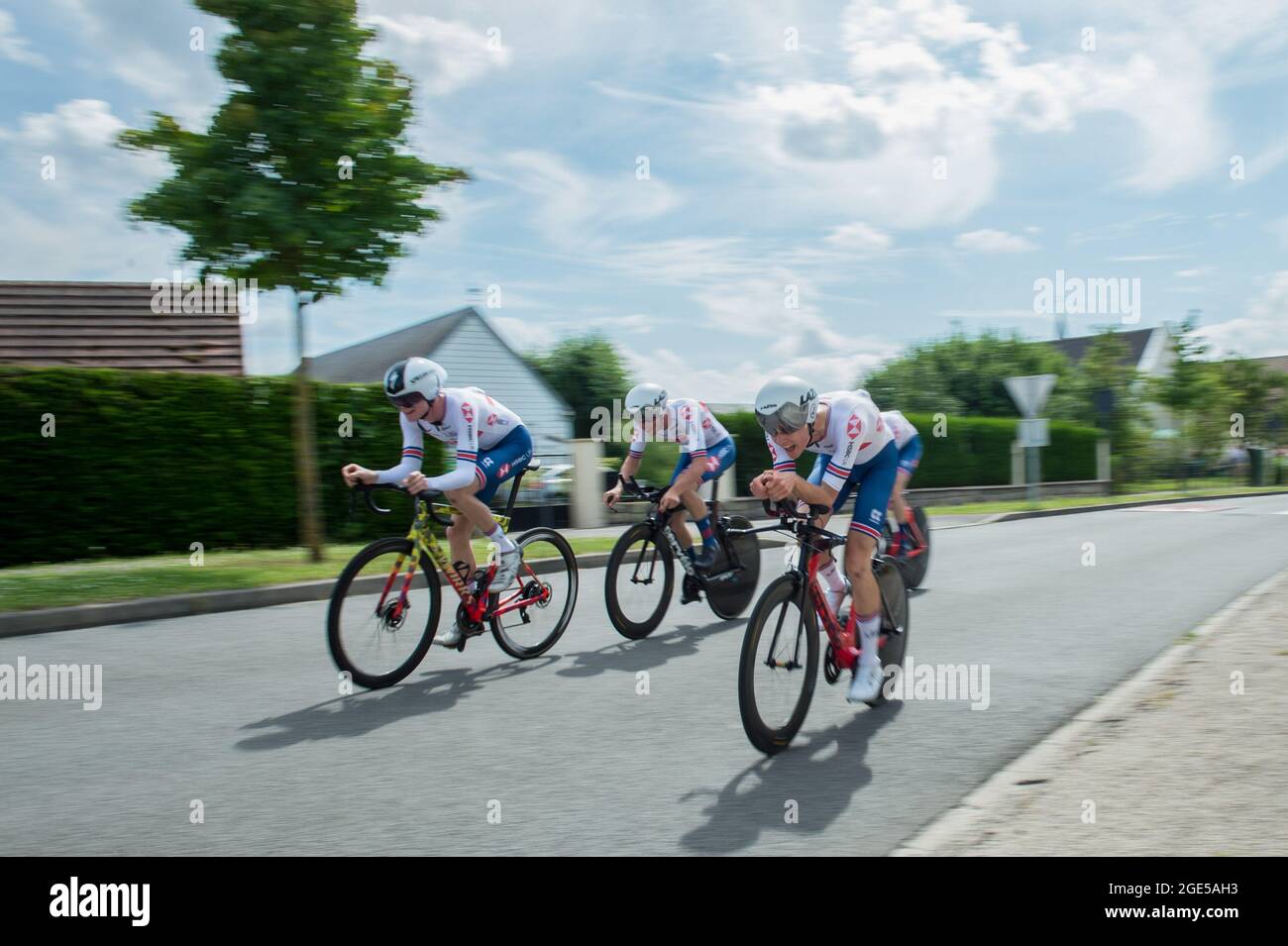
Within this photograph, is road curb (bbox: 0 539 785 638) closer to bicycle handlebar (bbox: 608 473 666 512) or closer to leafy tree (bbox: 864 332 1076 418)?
bicycle handlebar (bbox: 608 473 666 512)

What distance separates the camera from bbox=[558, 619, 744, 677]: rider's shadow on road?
6.72 m

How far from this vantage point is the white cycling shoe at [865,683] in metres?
5.22

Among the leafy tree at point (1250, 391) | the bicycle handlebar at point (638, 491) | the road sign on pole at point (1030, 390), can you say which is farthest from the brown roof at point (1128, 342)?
the bicycle handlebar at point (638, 491)

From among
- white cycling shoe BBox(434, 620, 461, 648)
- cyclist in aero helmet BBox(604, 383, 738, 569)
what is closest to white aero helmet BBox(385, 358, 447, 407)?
white cycling shoe BBox(434, 620, 461, 648)

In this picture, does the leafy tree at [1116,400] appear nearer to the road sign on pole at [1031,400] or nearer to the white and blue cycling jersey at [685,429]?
the road sign on pole at [1031,400]

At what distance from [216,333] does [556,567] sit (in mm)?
14602

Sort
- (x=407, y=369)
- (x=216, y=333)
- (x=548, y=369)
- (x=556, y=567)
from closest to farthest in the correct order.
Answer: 1. (x=407, y=369)
2. (x=556, y=567)
3. (x=216, y=333)
4. (x=548, y=369)

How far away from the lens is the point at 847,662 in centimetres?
534

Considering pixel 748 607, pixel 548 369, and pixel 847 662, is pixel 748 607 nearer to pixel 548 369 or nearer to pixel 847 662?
pixel 847 662

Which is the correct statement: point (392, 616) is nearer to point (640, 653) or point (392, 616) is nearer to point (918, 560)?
point (640, 653)

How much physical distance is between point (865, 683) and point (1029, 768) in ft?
3.52

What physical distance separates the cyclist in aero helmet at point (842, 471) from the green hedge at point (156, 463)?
11137 millimetres

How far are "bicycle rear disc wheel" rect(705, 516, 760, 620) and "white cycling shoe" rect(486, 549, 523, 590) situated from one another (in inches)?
76.6
